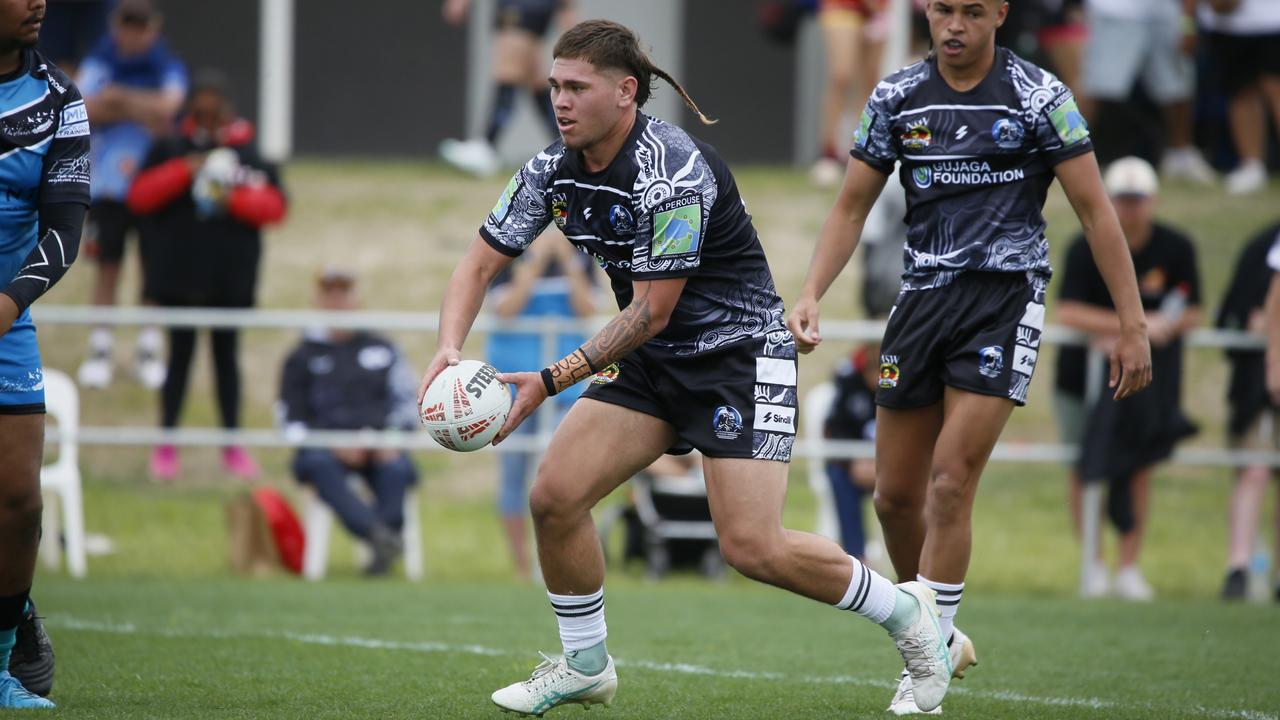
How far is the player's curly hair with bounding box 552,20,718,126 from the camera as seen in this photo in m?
4.99

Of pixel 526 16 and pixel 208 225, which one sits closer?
pixel 208 225

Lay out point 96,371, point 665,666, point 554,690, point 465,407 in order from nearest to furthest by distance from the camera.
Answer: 1. point 465,407
2. point 554,690
3. point 665,666
4. point 96,371

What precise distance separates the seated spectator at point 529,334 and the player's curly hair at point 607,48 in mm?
5133

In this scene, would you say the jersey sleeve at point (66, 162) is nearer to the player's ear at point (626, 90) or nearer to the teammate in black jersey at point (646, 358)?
the teammate in black jersey at point (646, 358)

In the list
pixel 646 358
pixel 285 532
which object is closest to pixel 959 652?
pixel 646 358

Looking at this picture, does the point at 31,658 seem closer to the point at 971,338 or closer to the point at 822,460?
the point at 971,338

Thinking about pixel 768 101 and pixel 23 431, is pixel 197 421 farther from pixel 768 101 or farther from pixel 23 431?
pixel 768 101

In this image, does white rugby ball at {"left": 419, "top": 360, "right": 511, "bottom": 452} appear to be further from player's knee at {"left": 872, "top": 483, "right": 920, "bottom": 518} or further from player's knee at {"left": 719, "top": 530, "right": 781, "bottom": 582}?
player's knee at {"left": 872, "top": 483, "right": 920, "bottom": 518}

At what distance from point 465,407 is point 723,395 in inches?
34.0

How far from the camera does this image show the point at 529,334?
10.3 metres

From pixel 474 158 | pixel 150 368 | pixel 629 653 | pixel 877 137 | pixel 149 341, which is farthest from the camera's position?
pixel 474 158

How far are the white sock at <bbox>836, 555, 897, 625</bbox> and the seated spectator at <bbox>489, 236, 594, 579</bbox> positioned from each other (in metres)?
5.10

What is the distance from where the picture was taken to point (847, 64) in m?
15.3

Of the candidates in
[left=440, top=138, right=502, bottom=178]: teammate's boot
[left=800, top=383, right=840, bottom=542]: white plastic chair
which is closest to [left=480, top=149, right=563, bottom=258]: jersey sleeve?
[left=800, top=383, right=840, bottom=542]: white plastic chair
